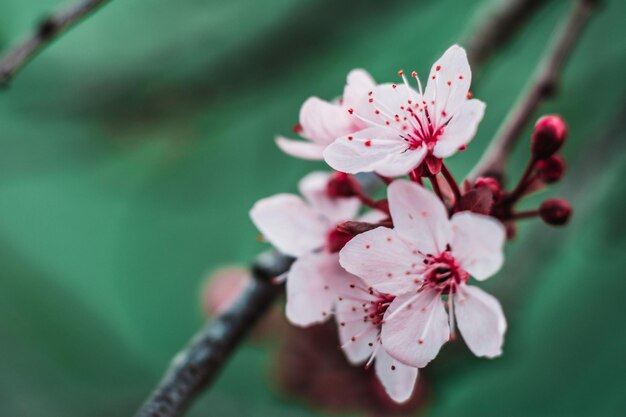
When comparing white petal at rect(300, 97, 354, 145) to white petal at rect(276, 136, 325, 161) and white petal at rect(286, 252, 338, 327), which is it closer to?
white petal at rect(276, 136, 325, 161)

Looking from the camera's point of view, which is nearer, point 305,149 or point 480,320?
point 480,320

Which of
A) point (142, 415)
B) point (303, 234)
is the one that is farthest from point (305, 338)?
point (142, 415)

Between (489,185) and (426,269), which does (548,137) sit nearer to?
(489,185)

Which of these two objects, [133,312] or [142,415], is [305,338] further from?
[133,312]

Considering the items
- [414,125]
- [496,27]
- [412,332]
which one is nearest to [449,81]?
[414,125]

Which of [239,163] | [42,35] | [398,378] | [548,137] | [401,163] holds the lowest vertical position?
[239,163]

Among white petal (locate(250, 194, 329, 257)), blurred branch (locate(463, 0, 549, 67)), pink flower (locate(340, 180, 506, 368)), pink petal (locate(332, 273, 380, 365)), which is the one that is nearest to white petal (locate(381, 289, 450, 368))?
pink flower (locate(340, 180, 506, 368))
